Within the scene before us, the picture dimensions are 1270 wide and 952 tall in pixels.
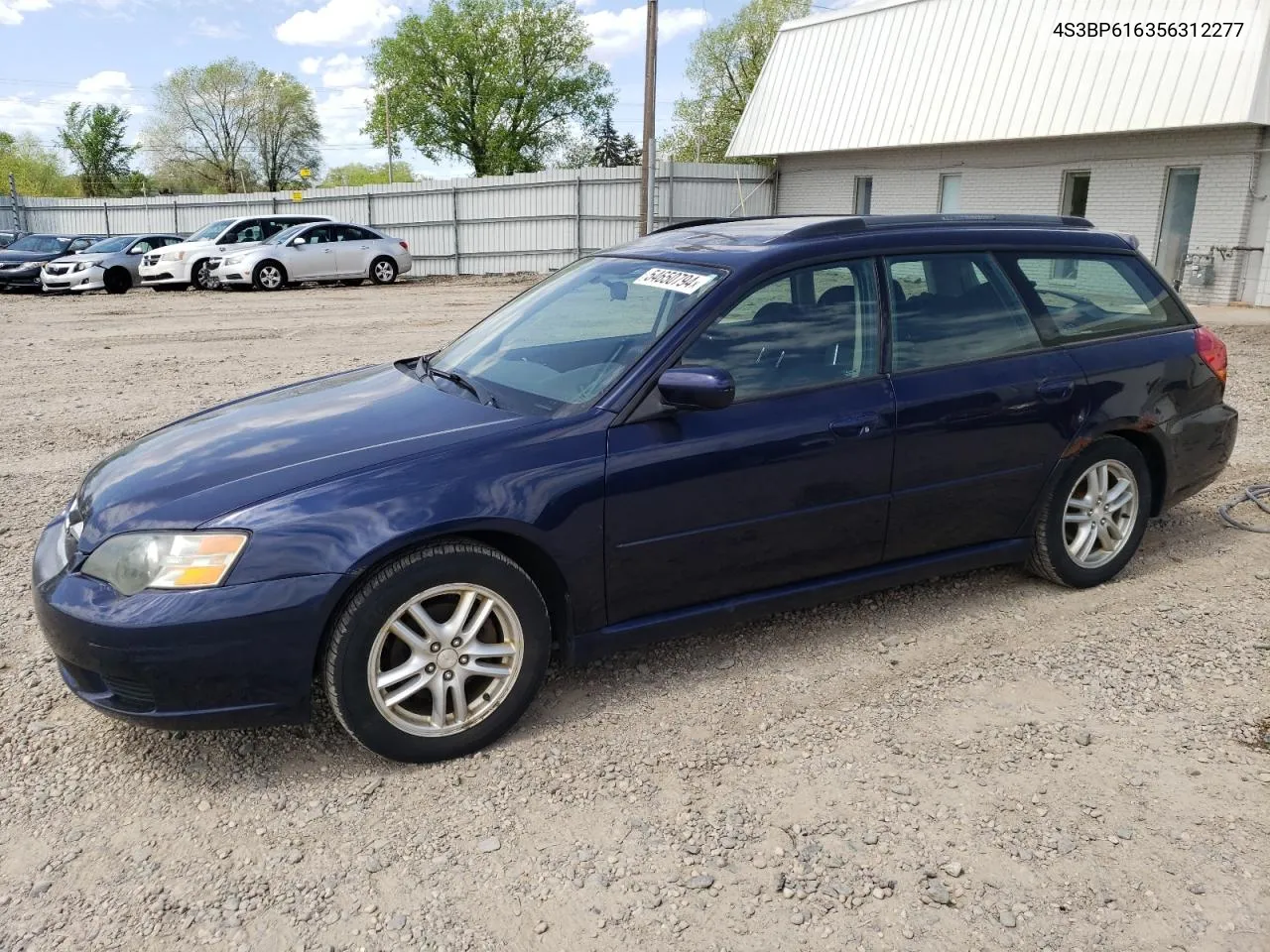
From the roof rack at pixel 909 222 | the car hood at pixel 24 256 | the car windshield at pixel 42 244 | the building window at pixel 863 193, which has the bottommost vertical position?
the car hood at pixel 24 256

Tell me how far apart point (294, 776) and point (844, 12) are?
2516 centimetres

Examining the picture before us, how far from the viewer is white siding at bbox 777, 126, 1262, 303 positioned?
17.1m

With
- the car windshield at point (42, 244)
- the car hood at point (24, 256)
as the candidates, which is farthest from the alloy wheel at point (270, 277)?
the car windshield at point (42, 244)

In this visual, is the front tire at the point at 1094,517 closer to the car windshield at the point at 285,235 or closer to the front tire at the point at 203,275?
the car windshield at the point at 285,235

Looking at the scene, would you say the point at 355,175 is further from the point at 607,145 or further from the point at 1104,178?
the point at 1104,178

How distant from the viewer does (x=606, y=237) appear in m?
27.3

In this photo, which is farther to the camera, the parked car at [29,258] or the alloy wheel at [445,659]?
the parked car at [29,258]

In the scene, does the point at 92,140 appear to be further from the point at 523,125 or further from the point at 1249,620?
the point at 1249,620

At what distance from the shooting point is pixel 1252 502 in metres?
5.93

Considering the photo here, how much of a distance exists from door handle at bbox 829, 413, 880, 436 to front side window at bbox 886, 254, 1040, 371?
0.28m

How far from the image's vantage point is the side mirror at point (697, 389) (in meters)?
3.35

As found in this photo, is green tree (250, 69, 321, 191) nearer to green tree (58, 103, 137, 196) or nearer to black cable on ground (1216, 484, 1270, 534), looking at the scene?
green tree (58, 103, 137, 196)

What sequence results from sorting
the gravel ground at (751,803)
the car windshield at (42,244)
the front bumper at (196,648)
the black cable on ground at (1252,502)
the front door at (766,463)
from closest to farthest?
the gravel ground at (751,803)
the front bumper at (196,648)
the front door at (766,463)
the black cable on ground at (1252,502)
the car windshield at (42,244)

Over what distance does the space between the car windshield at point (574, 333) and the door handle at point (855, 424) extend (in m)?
0.69
